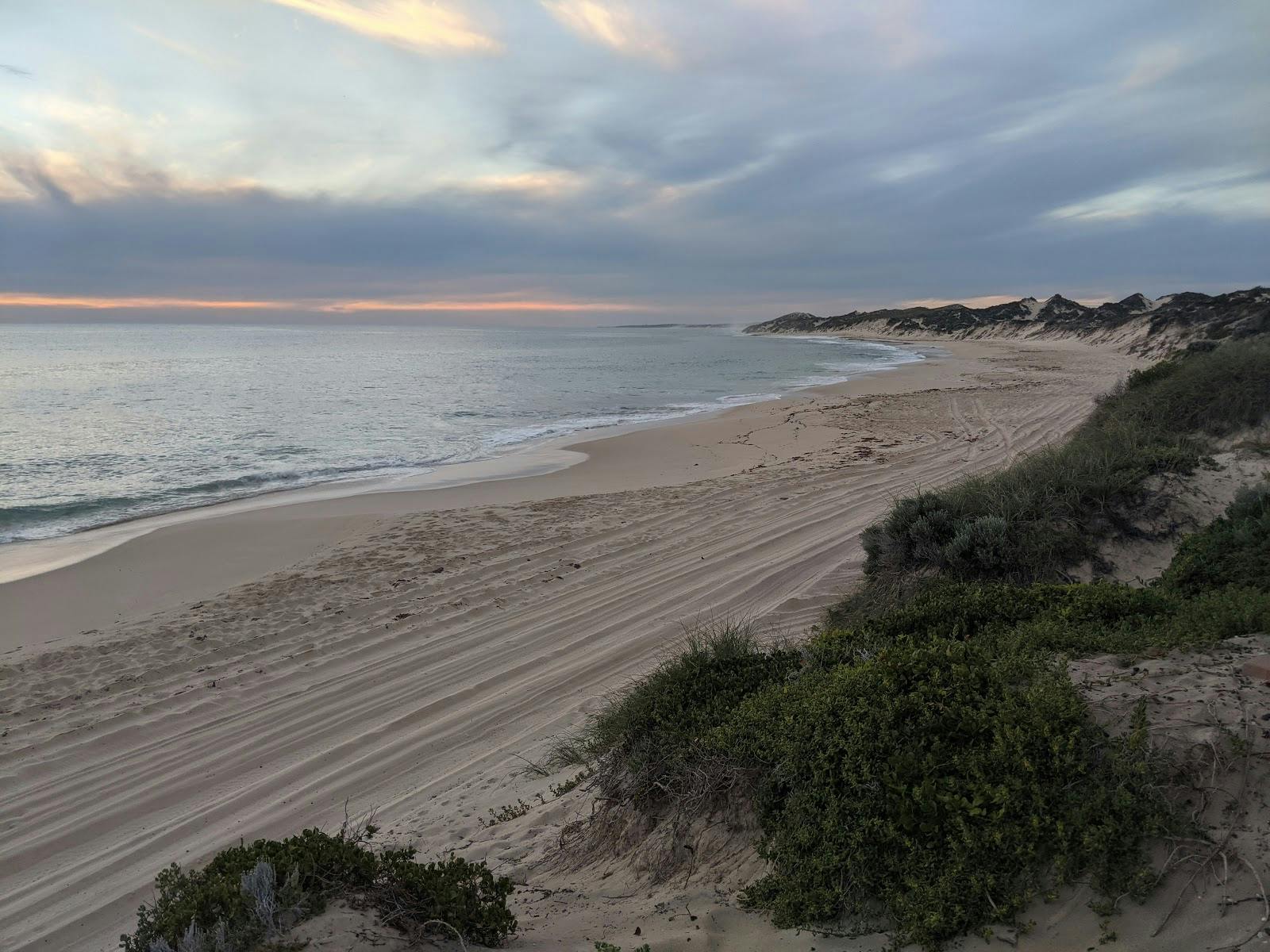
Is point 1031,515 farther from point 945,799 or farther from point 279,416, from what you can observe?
point 279,416

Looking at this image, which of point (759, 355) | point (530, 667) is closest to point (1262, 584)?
point (530, 667)

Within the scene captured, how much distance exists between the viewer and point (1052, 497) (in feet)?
23.2

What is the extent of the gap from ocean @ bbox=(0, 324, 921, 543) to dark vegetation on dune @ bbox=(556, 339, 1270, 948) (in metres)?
13.1

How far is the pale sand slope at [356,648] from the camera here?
184 inches

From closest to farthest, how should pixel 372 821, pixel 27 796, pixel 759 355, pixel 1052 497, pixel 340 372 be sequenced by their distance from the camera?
1. pixel 372 821
2. pixel 27 796
3. pixel 1052 497
4. pixel 340 372
5. pixel 759 355

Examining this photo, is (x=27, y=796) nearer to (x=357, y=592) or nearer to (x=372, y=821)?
(x=372, y=821)

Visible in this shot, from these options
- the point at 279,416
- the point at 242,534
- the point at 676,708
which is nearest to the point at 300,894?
the point at 676,708

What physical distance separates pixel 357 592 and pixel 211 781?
11.8 ft

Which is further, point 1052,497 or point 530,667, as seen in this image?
point 1052,497

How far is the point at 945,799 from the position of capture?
2.67m

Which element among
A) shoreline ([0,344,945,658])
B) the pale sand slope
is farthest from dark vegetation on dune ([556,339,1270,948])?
shoreline ([0,344,945,658])

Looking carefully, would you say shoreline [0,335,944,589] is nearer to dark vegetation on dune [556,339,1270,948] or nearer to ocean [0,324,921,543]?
ocean [0,324,921,543]

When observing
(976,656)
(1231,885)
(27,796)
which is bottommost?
(27,796)

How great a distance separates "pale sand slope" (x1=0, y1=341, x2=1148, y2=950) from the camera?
15.4 feet
